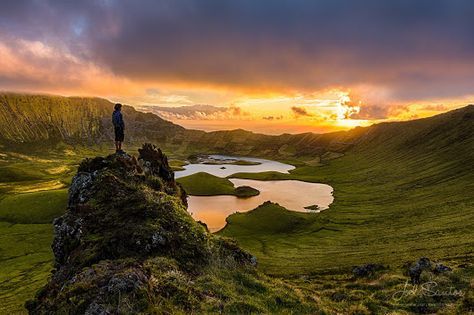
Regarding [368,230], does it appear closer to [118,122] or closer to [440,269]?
[440,269]

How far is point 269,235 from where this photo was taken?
125375mm

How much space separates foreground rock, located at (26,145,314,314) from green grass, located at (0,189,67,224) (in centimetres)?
12762

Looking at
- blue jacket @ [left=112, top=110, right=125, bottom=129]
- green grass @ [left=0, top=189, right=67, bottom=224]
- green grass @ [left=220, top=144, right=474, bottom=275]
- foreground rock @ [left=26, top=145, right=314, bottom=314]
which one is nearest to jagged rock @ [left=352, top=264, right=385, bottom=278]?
green grass @ [left=220, top=144, right=474, bottom=275]

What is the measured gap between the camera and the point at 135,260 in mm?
28031

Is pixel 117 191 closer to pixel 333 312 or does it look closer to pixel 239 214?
pixel 333 312

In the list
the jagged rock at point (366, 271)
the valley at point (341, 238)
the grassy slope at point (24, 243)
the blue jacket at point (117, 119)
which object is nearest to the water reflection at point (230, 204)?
the valley at point (341, 238)

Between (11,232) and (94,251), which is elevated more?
(94,251)

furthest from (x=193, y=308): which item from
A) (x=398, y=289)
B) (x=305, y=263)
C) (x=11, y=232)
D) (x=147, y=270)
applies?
(x=11, y=232)

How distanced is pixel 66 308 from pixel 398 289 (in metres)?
33.7

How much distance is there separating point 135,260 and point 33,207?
15617 cm
